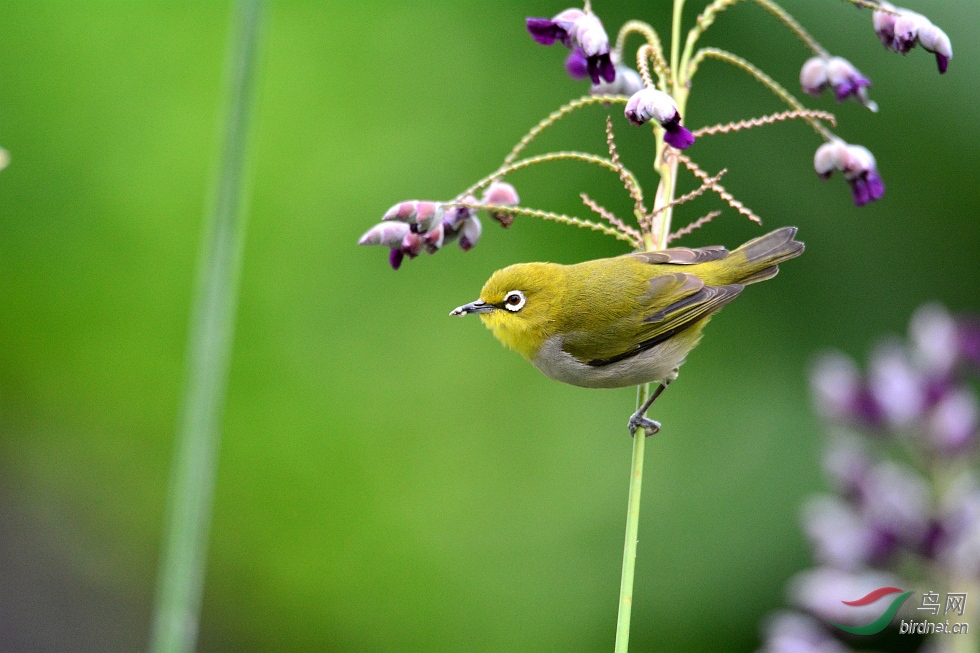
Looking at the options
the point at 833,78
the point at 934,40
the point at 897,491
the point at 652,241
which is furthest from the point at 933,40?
the point at 897,491

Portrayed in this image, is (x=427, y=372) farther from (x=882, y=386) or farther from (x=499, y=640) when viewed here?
(x=882, y=386)

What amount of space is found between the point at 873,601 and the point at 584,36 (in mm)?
1293

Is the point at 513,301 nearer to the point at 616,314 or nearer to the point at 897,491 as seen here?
the point at 616,314

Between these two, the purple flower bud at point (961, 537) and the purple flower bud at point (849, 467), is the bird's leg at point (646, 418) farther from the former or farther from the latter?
the purple flower bud at point (961, 537)

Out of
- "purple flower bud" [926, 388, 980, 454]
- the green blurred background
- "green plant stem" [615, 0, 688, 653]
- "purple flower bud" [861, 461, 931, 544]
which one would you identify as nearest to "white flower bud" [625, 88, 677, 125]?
"green plant stem" [615, 0, 688, 653]

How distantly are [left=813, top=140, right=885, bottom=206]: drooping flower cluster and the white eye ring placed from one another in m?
0.53

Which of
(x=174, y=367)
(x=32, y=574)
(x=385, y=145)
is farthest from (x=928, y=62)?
(x=32, y=574)

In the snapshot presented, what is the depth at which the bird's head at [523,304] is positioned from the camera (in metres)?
1.70

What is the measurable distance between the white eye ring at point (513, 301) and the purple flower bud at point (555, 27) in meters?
0.46

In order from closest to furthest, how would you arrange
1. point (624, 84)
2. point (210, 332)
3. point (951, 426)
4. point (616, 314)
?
point (210, 332), point (624, 84), point (616, 314), point (951, 426)

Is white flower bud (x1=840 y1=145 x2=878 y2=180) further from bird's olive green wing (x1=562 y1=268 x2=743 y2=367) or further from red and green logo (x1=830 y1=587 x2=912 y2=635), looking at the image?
red and green logo (x1=830 y1=587 x2=912 y2=635)

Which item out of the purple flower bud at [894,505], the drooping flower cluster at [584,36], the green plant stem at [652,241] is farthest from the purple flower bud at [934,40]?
the purple flower bud at [894,505]

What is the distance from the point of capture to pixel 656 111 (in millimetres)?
1194

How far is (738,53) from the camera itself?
4184 millimetres
